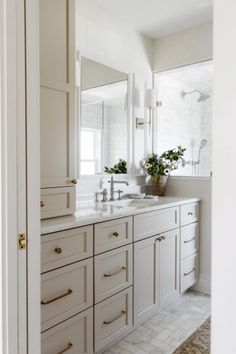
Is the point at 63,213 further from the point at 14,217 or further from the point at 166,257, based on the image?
the point at 166,257

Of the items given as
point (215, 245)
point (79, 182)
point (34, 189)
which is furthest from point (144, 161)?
point (215, 245)

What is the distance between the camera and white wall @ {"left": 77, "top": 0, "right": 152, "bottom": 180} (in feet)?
8.05

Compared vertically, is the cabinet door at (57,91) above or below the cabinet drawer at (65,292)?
above

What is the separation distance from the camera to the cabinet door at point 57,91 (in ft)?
5.57

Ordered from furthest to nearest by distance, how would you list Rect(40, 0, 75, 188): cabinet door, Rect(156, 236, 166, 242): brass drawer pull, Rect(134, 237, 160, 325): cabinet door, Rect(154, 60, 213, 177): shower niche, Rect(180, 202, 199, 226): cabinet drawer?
Rect(154, 60, 213, 177): shower niche
Rect(180, 202, 199, 226): cabinet drawer
Rect(156, 236, 166, 242): brass drawer pull
Rect(134, 237, 160, 325): cabinet door
Rect(40, 0, 75, 188): cabinet door

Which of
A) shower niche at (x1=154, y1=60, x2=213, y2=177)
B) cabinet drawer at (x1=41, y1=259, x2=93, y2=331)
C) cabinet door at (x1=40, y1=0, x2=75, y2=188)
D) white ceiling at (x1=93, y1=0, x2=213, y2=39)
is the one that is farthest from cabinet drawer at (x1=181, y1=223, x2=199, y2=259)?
white ceiling at (x1=93, y1=0, x2=213, y2=39)

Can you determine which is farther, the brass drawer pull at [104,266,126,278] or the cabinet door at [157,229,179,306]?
the cabinet door at [157,229,179,306]

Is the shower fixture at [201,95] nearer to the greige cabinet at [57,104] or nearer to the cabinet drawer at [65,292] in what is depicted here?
the greige cabinet at [57,104]

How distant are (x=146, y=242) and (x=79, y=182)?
2.33 feet

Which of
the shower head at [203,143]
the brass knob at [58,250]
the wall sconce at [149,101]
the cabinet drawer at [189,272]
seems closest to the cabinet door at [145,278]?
the cabinet drawer at [189,272]

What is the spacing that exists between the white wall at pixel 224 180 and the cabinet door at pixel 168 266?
71.4 inches

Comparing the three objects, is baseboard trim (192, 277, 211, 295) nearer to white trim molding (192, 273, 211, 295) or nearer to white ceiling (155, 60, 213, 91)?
white trim molding (192, 273, 211, 295)

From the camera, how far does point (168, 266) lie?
2531mm

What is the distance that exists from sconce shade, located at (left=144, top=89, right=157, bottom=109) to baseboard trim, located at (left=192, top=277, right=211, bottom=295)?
5.91ft
